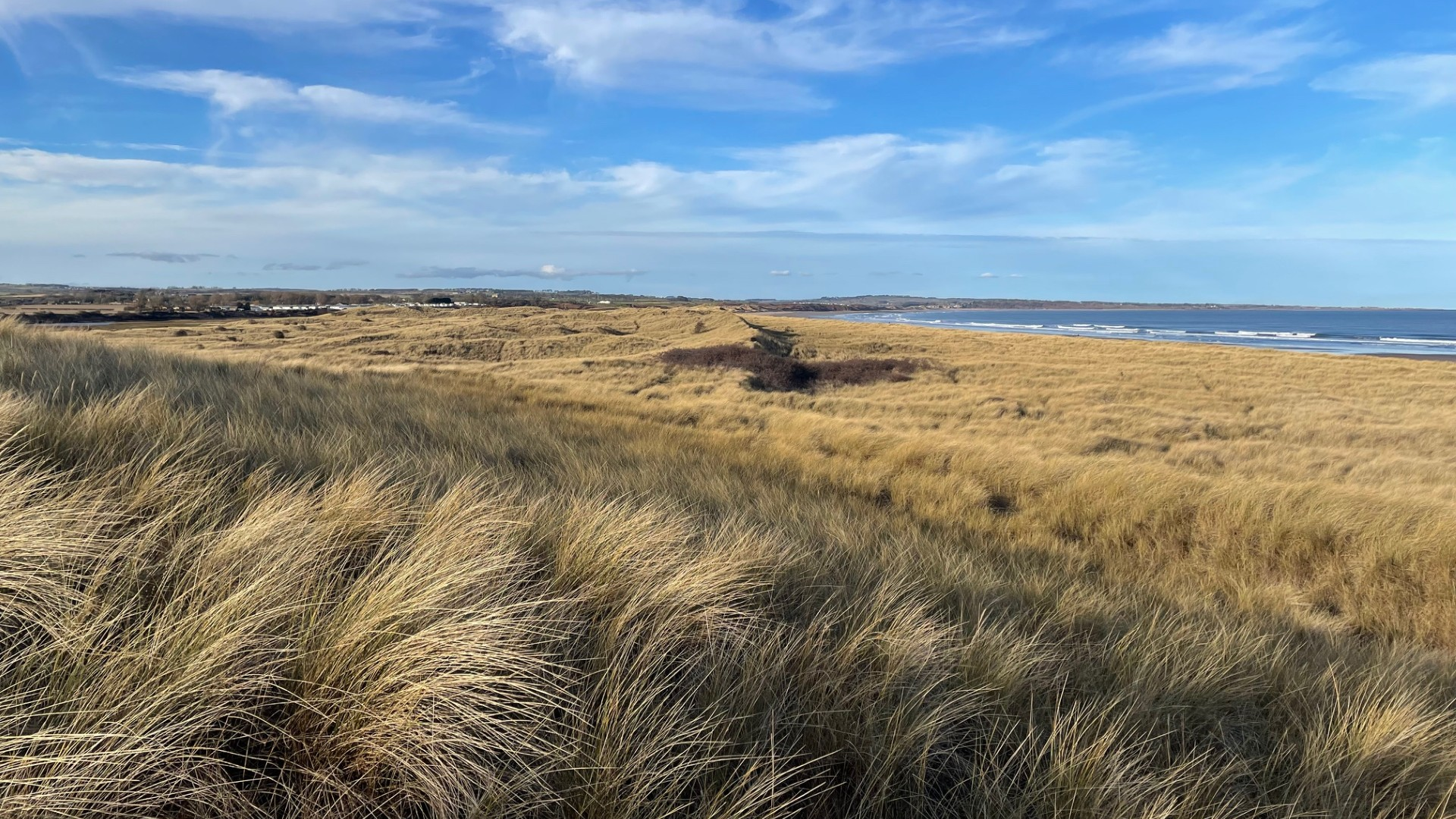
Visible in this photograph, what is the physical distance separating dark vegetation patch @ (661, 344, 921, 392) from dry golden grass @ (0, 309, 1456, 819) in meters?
19.0

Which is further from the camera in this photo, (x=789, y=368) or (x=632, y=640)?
(x=789, y=368)

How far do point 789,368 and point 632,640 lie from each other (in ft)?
85.2

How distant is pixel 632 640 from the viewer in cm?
245

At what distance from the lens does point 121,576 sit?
94.0 inches

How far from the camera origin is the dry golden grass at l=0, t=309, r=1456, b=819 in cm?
188

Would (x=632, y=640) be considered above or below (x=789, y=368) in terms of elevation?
above

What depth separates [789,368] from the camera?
28125mm

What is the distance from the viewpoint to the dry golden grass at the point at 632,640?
188 centimetres

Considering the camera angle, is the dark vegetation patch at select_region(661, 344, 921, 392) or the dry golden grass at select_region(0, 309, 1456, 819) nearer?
the dry golden grass at select_region(0, 309, 1456, 819)

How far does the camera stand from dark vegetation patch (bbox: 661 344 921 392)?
26.4 meters

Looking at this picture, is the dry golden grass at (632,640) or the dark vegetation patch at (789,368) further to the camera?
the dark vegetation patch at (789,368)

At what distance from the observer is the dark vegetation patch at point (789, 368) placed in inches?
1040

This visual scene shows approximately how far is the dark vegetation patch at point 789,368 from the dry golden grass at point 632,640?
19.0 m

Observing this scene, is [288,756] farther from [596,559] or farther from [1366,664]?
[1366,664]
